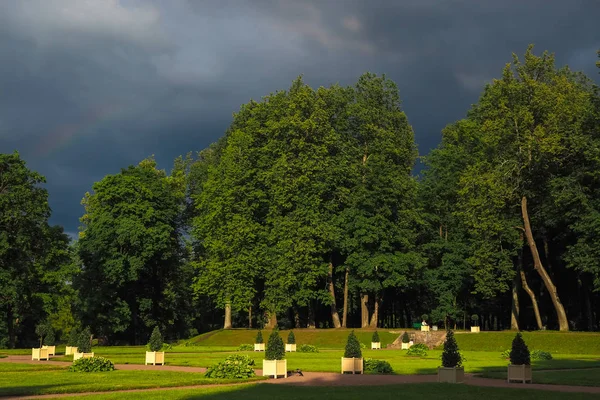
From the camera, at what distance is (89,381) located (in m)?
23.1

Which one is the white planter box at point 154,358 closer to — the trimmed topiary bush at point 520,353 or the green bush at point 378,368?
the green bush at point 378,368

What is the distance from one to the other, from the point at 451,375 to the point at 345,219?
4116cm

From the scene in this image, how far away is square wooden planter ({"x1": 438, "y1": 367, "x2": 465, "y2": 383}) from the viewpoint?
22.8 meters

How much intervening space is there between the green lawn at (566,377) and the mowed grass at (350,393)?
148 inches

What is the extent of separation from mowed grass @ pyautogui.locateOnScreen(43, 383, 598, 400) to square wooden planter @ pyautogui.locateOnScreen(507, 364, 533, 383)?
3.19m

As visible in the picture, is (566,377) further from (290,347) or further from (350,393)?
(290,347)

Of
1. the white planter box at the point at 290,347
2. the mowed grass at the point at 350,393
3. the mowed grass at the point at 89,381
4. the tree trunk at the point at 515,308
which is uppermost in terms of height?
the tree trunk at the point at 515,308

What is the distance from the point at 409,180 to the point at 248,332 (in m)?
22.1

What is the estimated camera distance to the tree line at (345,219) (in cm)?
5391

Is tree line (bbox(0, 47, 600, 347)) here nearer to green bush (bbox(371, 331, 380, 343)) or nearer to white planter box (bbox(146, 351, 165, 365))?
green bush (bbox(371, 331, 380, 343))

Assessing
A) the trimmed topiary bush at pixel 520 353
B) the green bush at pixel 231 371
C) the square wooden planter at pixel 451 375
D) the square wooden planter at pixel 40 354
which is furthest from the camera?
the square wooden planter at pixel 40 354

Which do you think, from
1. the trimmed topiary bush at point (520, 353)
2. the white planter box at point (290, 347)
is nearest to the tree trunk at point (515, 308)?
the white planter box at point (290, 347)

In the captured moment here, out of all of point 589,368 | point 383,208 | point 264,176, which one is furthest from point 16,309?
point 589,368

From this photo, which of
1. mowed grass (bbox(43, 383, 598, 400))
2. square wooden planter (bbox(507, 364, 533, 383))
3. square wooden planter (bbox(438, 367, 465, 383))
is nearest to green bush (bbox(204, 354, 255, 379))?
mowed grass (bbox(43, 383, 598, 400))
